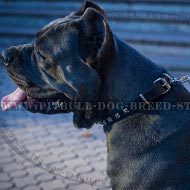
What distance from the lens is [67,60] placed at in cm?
202

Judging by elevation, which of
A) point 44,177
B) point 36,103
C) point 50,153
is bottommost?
point 50,153

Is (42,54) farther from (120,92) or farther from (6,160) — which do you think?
(6,160)

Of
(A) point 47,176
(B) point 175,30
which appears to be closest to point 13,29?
(B) point 175,30

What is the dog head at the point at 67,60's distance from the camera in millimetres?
1957

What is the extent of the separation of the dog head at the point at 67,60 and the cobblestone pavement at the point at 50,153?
1.42 meters

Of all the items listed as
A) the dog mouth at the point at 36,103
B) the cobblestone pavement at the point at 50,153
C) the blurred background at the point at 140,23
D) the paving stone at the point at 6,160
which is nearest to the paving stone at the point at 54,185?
the cobblestone pavement at the point at 50,153

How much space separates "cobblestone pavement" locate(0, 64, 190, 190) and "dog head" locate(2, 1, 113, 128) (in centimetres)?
142

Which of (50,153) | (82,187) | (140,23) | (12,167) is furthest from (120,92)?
(140,23)

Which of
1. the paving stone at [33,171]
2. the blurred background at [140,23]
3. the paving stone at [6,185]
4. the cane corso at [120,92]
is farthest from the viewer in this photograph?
the blurred background at [140,23]

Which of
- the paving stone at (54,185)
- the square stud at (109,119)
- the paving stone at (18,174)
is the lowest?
the paving stone at (18,174)

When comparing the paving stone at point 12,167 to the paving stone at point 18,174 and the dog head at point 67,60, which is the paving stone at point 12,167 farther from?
the dog head at point 67,60

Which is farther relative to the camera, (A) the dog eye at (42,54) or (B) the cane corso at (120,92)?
(A) the dog eye at (42,54)

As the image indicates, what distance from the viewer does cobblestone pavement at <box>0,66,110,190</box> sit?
3477 mm

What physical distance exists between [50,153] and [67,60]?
2247 millimetres
